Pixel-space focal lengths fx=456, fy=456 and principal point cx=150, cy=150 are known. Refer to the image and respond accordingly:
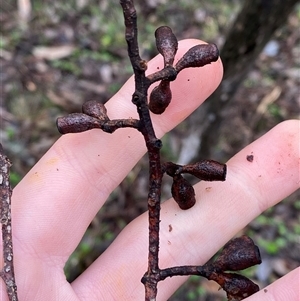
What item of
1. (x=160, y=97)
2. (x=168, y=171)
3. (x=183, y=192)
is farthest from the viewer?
(x=183, y=192)

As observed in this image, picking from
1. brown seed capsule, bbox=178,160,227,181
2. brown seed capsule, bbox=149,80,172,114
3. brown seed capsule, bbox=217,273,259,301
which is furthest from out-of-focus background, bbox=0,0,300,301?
brown seed capsule, bbox=217,273,259,301

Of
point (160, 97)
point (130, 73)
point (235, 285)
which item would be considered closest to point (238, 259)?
point (235, 285)

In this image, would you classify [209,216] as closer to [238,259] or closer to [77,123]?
[238,259]

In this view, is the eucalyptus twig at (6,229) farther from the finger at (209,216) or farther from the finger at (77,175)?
the finger at (209,216)

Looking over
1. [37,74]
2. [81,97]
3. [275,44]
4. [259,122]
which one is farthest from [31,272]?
[275,44]

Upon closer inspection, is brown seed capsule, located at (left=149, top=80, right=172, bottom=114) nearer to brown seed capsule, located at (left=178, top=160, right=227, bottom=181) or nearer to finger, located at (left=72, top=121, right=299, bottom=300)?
brown seed capsule, located at (left=178, top=160, right=227, bottom=181)

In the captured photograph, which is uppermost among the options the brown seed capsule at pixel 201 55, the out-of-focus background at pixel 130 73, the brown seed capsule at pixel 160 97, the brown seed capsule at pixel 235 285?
the out-of-focus background at pixel 130 73

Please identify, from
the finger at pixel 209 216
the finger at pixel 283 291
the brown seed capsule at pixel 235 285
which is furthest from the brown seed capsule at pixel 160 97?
the finger at pixel 283 291
